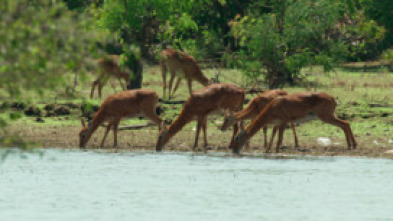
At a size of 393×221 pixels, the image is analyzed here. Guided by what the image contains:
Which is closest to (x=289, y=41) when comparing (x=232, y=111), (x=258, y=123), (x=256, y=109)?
(x=256, y=109)

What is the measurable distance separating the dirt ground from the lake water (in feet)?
2.52

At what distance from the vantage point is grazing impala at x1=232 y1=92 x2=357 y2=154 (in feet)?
59.2

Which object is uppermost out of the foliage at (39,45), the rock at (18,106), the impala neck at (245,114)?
the foliage at (39,45)

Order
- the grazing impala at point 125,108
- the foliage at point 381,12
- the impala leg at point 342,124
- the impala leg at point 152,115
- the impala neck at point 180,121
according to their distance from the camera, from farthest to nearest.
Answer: the foliage at point 381,12, the impala leg at point 152,115, the grazing impala at point 125,108, the impala neck at point 180,121, the impala leg at point 342,124

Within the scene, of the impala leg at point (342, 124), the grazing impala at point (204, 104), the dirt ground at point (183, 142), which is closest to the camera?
the dirt ground at point (183, 142)

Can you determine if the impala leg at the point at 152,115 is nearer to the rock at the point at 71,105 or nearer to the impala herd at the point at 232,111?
the impala herd at the point at 232,111

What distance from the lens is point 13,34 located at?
7.68 meters

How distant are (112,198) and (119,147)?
5.87 meters

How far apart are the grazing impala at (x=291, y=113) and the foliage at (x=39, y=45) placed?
391 inches

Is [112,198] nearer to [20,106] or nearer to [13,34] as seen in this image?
[13,34]

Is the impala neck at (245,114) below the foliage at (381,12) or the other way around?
below

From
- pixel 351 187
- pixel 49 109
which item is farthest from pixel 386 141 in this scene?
pixel 49 109

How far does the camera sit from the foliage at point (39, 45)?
7734 millimetres

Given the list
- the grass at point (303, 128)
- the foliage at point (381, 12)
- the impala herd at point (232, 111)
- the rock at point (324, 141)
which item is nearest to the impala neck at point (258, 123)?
the impala herd at point (232, 111)
